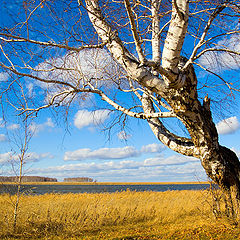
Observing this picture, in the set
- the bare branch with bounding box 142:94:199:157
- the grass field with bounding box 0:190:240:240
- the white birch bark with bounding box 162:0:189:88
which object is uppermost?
the white birch bark with bounding box 162:0:189:88

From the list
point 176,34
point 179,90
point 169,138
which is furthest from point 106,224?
point 176,34

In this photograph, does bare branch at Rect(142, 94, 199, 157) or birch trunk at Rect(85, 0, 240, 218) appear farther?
bare branch at Rect(142, 94, 199, 157)

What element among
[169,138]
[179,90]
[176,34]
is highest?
[176,34]

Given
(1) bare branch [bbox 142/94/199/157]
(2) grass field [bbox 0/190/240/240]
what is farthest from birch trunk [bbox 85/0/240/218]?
(2) grass field [bbox 0/190/240/240]

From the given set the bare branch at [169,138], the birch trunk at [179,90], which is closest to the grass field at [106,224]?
the birch trunk at [179,90]

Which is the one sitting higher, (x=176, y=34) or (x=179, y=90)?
(x=176, y=34)

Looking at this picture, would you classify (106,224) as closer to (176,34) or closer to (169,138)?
(169,138)

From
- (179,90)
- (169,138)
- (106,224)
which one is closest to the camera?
(179,90)

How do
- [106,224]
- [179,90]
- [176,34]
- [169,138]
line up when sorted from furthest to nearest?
[106,224]
[169,138]
[179,90]
[176,34]

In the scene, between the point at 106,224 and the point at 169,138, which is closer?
the point at 169,138

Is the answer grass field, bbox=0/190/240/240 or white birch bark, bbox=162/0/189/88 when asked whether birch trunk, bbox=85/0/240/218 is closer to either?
white birch bark, bbox=162/0/189/88

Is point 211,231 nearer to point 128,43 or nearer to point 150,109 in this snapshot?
point 150,109

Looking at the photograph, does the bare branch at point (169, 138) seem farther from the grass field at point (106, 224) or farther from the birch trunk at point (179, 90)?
the grass field at point (106, 224)

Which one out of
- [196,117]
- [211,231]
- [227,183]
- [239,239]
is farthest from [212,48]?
[211,231]
